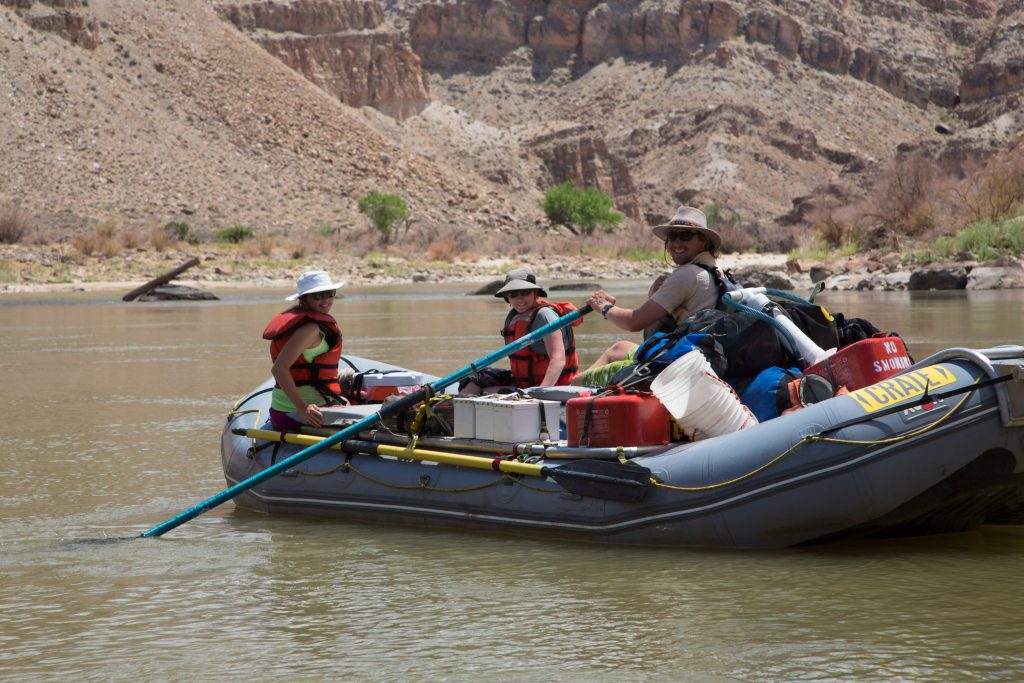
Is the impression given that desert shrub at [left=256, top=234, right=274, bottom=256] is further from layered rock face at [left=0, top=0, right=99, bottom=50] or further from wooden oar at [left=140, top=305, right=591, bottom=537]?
wooden oar at [left=140, top=305, right=591, bottom=537]

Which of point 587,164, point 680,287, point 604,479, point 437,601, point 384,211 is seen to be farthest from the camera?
point 587,164

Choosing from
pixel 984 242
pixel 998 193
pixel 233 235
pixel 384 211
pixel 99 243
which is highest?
pixel 384 211

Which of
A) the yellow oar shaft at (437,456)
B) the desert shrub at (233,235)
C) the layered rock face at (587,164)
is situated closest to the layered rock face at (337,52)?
the layered rock face at (587,164)

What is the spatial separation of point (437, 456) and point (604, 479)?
1023 mm

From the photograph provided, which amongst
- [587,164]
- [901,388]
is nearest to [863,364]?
[901,388]

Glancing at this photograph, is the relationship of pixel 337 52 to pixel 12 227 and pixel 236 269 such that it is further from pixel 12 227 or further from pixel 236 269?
pixel 236 269

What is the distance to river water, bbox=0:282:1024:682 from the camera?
4914 millimetres

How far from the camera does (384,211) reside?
62.5 meters

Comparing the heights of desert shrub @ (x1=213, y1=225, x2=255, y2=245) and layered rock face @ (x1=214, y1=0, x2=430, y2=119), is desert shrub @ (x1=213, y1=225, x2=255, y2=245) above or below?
below

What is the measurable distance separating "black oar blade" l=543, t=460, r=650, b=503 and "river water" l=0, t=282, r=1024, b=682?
0.33m

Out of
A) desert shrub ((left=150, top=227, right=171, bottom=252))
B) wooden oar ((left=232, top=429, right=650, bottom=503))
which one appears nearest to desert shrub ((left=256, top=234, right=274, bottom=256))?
desert shrub ((left=150, top=227, right=171, bottom=252))

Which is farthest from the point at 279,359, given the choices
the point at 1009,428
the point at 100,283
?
the point at 100,283

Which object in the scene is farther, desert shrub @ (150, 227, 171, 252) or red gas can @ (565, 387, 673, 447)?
desert shrub @ (150, 227, 171, 252)

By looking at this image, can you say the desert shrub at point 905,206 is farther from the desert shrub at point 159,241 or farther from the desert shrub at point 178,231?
the desert shrub at point 178,231
